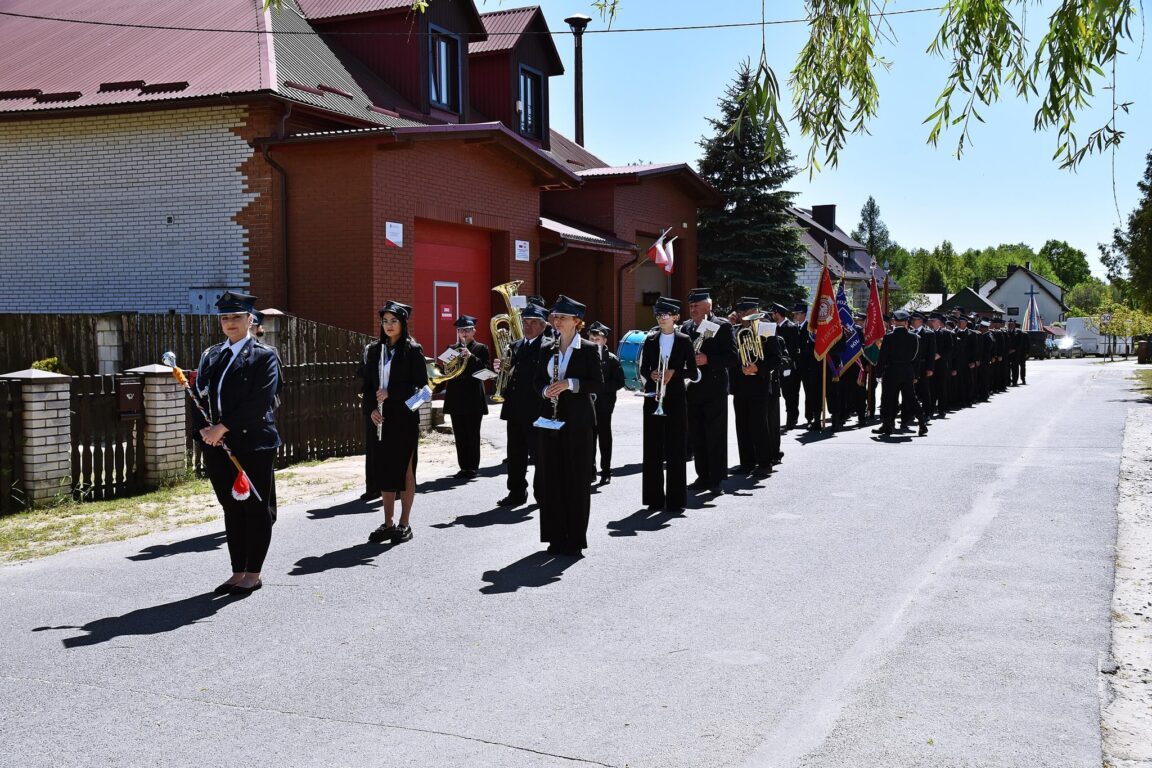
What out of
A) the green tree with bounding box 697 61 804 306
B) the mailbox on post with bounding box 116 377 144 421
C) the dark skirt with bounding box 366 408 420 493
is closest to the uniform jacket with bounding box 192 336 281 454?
the dark skirt with bounding box 366 408 420 493

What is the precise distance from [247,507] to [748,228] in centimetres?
2965

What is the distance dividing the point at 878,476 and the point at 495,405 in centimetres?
990

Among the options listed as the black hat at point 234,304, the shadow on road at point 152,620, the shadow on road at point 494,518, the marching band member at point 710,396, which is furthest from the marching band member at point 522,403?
the shadow on road at point 152,620

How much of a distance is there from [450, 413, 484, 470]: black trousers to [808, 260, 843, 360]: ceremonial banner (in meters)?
6.87

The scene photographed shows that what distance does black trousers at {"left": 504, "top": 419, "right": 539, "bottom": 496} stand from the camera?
10.4 m

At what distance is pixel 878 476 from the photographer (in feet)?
38.9

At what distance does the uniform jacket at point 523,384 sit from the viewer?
1015 centimetres

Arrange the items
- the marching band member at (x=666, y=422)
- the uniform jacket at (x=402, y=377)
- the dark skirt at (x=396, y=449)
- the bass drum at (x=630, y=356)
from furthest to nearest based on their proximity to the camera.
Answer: the bass drum at (x=630, y=356) < the marching band member at (x=666, y=422) < the uniform jacket at (x=402, y=377) < the dark skirt at (x=396, y=449)

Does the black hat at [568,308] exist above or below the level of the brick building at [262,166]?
below

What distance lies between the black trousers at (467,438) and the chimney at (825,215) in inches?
2351

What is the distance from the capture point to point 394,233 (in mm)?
18109

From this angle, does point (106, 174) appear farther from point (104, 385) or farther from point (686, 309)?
point (686, 309)

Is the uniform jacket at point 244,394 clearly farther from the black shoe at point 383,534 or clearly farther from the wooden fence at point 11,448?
the wooden fence at point 11,448

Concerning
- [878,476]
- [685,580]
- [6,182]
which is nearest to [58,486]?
[685,580]
